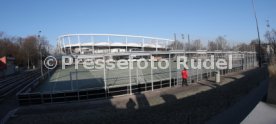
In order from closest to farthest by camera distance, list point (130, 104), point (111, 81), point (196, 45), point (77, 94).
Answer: point (130, 104) → point (77, 94) → point (111, 81) → point (196, 45)

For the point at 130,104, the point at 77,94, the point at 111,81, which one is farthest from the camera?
the point at 111,81

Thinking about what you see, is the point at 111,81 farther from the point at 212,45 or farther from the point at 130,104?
the point at 212,45

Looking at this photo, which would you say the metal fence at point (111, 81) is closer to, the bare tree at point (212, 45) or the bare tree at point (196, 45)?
the bare tree at point (196, 45)

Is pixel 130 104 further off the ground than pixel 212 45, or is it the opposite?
pixel 212 45

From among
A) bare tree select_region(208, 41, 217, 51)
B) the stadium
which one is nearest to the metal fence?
the stadium

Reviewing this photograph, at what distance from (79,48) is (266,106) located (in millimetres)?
21042

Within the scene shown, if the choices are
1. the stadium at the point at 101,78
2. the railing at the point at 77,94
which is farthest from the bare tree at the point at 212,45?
the railing at the point at 77,94

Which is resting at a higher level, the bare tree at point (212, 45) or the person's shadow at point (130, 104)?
the bare tree at point (212, 45)

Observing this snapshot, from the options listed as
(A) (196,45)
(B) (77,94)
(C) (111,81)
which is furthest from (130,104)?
(A) (196,45)

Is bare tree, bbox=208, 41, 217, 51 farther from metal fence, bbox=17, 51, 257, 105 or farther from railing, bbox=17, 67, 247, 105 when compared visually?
railing, bbox=17, 67, 247, 105

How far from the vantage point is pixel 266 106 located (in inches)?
345

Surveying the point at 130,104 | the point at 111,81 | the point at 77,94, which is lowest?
the point at 130,104

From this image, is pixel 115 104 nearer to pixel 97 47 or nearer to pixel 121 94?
pixel 121 94

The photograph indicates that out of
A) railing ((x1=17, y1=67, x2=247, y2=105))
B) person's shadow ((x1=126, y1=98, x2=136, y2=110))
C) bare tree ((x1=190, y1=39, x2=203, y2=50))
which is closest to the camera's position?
person's shadow ((x1=126, y1=98, x2=136, y2=110))
